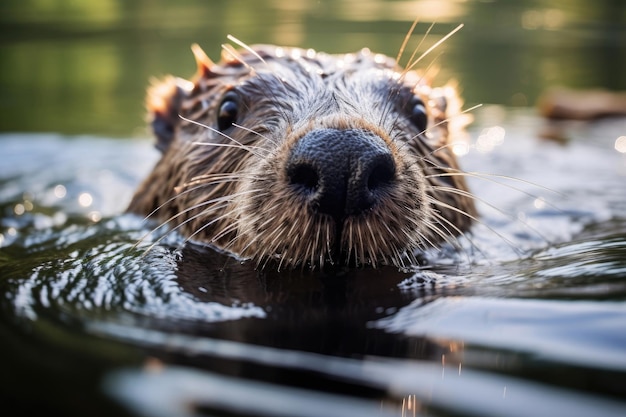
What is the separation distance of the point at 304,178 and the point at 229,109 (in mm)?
1307

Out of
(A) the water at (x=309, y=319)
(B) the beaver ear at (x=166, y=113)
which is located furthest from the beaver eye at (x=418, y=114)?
(B) the beaver ear at (x=166, y=113)

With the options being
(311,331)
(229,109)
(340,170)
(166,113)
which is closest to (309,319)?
(311,331)

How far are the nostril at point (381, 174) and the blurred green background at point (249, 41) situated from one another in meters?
7.61

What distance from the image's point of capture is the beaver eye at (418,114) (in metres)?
4.68

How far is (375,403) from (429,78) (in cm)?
381

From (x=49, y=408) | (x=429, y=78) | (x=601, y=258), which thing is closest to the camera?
(x=49, y=408)

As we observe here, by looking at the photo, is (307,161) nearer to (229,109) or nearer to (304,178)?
(304,178)

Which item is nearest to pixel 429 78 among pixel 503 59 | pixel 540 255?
pixel 540 255

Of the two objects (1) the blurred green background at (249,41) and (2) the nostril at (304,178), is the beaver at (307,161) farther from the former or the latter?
(1) the blurred green background at (249,41)

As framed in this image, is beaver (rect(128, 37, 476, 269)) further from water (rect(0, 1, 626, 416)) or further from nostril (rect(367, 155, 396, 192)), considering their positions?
water (rect(0, 1, 626, 416))

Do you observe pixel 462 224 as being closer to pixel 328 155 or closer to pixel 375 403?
pixel 328 155

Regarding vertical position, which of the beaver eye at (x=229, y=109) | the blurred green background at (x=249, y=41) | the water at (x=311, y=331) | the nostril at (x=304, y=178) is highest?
the blurred green background at (x=249, y=41)

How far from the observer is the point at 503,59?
17844 millimetres

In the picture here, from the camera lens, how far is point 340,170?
10.8 ft
